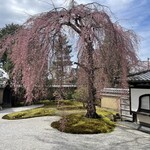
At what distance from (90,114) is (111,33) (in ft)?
13.6

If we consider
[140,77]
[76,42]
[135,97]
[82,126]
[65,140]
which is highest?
[76,42]

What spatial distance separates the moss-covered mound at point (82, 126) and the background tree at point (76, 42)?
1.11 meters

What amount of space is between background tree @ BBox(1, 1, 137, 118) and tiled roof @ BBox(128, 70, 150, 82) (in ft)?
3.00

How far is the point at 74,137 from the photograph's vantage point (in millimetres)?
9891

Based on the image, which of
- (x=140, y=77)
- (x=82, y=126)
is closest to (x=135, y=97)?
(x=140, y=77)


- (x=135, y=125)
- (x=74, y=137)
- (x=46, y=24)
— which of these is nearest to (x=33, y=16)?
(x=46, y=24)

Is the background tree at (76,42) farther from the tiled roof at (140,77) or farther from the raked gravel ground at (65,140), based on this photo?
the raked gravel ground at (65,140)

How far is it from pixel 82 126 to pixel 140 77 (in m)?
3.54

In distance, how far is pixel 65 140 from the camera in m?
9.43

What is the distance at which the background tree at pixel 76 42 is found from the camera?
31.6 feet

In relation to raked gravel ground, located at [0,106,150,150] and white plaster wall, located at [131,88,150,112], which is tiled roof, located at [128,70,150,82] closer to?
white plaster wall, located at [131,88,150,112]

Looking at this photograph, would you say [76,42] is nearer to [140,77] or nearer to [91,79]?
[91,79]

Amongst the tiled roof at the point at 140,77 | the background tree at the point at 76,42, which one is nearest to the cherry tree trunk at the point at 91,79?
the background tree at the point at 76,42

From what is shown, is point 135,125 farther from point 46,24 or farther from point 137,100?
point 46,24
